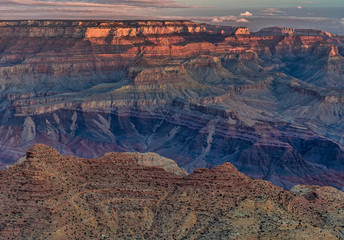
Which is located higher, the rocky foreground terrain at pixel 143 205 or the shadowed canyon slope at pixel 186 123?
the rocky foreground terrain at pixel 143 205

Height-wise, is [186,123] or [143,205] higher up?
[143,205]

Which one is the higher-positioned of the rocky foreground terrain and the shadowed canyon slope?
the rocky foreground terrain

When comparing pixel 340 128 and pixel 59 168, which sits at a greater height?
pixel 59 168

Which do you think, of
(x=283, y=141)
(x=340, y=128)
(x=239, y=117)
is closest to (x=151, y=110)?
(x=239, y=117)

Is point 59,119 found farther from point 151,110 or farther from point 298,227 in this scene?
point 298,227

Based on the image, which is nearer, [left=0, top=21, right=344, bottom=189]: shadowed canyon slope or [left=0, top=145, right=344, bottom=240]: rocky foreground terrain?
[left=0, top=145, right=344, bottom=240]: rocky foreground terrain

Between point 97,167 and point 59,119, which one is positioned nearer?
point 97,167

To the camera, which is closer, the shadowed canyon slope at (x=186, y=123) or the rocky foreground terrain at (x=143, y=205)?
the rocky foreground terrain at (x=143, y=205)

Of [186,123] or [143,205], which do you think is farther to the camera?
[186,123]
